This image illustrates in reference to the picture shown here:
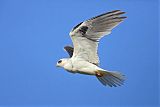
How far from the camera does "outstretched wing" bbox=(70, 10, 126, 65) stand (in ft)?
33.2

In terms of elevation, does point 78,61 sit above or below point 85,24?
below

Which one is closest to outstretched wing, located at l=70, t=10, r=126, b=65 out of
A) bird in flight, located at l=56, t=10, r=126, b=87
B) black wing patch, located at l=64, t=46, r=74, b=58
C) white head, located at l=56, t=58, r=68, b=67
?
bird in flight, located at l=56, t=10, r=126, b=87

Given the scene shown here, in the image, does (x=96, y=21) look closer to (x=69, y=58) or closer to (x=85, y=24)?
(x=85, y=24)

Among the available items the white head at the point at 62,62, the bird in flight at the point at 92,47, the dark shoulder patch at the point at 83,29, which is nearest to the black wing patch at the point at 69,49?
the white head at the point at 62,62

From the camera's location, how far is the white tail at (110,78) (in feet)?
33.0

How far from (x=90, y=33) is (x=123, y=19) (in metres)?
0.90

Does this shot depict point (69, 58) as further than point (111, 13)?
Yes

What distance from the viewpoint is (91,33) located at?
10.4 m

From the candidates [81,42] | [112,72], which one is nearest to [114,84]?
[112,72]

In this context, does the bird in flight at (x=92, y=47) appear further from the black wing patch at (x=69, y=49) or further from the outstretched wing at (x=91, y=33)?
the black wing patch at (x=69, y=49)

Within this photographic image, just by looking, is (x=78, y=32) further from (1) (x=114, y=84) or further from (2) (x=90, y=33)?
(1) (x=114, y=84)

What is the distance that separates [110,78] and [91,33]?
3.59ft

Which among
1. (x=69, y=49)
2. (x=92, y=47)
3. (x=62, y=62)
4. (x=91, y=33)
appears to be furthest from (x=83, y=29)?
(x=69, y=49)

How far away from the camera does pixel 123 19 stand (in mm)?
9914
